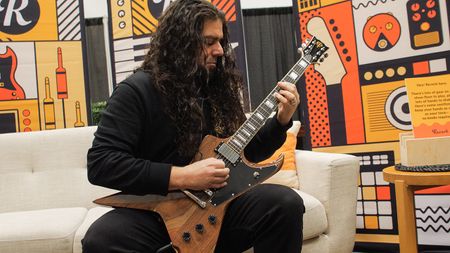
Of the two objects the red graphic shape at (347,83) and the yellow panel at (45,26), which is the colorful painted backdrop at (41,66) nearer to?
the yellow panel at (45,26)

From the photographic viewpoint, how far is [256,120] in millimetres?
1385

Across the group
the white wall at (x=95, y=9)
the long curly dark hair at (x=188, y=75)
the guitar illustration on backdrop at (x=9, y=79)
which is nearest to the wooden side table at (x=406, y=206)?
the long curly dark hair at (x=188, y=75)

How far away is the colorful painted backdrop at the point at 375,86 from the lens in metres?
2.21

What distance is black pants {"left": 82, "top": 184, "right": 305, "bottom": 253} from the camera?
3.73 ft

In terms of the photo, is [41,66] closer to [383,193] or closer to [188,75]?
[188,75]

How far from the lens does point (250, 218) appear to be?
122 cm

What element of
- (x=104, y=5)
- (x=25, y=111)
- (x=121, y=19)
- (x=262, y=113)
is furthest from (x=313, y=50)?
(x=104, y=5)

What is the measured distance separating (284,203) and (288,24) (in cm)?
395

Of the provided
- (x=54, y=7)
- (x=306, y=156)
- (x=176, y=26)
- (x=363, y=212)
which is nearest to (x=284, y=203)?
(x=176, y=26)

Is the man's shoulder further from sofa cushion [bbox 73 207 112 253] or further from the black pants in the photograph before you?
sofa cushion [bbox 73 207 112 253]

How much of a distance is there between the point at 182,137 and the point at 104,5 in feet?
12.1

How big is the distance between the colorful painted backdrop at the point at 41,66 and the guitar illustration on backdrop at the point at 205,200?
159cm

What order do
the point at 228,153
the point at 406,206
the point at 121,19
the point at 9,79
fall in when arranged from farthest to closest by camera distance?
the point at 121,19 → the point at 9,79 → the point at 406,206 → the point at 228,153

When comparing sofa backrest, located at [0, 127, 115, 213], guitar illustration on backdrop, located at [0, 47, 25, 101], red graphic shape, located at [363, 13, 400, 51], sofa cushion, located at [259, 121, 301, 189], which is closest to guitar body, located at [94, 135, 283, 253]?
sofa cushion, located at [259, 121, 301, 189]
